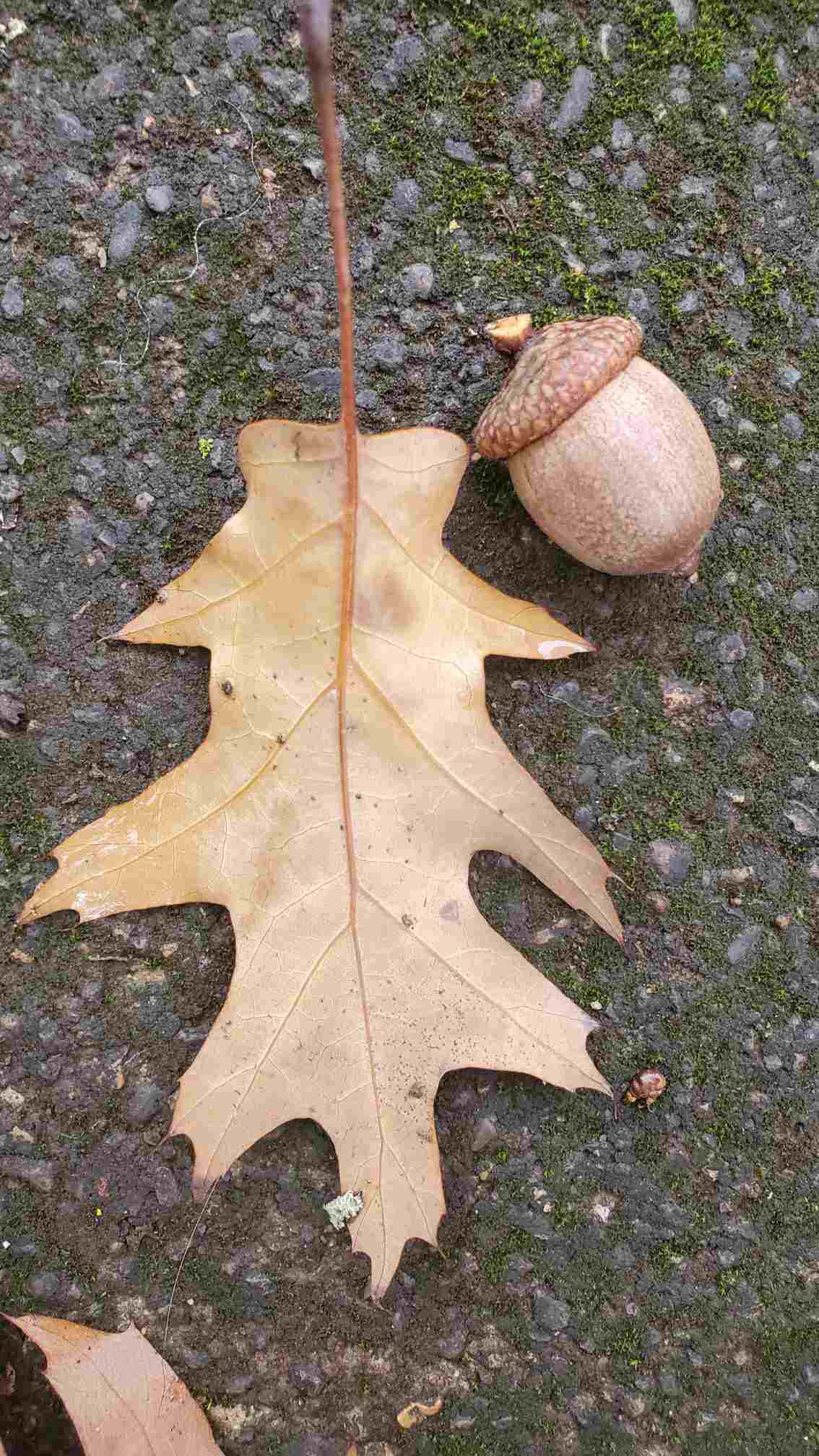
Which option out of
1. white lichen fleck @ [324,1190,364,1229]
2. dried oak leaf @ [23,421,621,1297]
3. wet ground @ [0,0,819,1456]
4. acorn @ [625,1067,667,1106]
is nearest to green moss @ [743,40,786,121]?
wet ground @ [0,0,819,1456]

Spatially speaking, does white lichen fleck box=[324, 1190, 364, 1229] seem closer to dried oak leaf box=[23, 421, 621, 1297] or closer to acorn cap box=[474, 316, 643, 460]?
dried oak leaf box=[23, 421, 621, 1297]

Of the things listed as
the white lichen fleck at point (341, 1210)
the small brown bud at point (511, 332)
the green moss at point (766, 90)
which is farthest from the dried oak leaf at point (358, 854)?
the green moss at point (766, 90)

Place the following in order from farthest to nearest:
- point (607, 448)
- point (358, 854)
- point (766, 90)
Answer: point (766, 90), point (358, 854), point (607, 448)

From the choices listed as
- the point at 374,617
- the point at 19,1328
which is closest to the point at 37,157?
the point at 374,617

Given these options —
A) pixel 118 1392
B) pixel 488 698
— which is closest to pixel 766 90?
pixel 488 698

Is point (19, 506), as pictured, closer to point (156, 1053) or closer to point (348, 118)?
point (348, 118)

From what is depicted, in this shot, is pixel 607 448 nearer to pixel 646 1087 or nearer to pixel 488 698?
pixel 488 698

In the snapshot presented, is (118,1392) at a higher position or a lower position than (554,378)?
lower
